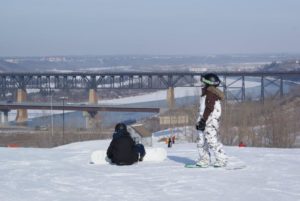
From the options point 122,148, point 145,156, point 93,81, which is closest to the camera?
point 122,148

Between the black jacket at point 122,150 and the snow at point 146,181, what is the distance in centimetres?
15

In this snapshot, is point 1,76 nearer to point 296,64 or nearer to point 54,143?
point 54,143

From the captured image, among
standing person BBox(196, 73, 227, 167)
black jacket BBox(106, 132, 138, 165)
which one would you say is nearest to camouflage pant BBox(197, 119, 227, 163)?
standing person BBox(196, 73, 227, 167)

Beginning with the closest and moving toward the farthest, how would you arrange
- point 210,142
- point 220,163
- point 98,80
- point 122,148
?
point 210,142 < point 220,163 < point 122,148 < point 98,80

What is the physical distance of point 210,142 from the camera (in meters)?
8.15

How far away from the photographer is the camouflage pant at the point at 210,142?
8.10m

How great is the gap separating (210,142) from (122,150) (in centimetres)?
140

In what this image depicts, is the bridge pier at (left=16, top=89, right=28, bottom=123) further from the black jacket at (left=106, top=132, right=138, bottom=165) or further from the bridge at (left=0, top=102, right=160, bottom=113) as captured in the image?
the black jacket at (left=106, top=132, right=138, bottom=165)

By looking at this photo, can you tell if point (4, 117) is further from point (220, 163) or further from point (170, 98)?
point (220, 163)

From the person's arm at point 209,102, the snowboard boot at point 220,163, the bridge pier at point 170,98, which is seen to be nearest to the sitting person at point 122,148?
the snowboard boot at point 220,163

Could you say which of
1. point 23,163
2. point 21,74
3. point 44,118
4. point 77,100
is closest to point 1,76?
point 21,74

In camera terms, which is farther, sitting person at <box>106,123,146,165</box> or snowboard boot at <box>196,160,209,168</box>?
sitting person at <box>106,123,146,165</box>

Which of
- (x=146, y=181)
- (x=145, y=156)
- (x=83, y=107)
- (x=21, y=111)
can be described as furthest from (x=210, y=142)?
(x=21, y=111)

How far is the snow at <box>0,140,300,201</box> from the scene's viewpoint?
21.9ft
